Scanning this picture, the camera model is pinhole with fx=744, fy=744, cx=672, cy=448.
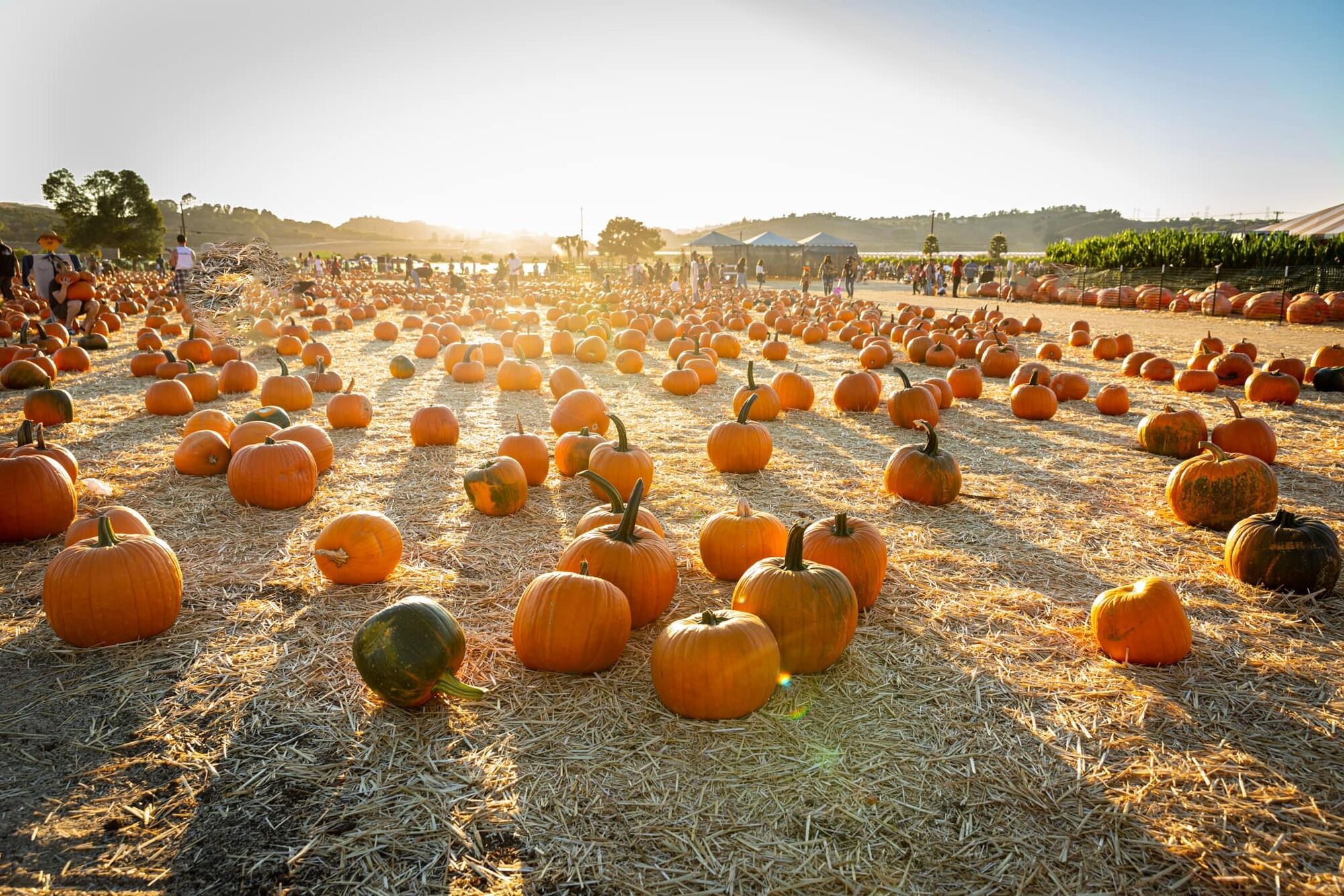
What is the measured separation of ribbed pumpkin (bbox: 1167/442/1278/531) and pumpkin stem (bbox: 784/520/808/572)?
3751 millimetres

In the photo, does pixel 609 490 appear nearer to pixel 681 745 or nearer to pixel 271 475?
pixel 681 745

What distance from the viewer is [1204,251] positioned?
28328 millimetres

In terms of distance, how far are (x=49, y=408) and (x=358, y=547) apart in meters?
6.31

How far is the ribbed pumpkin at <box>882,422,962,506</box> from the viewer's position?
6.06 meters

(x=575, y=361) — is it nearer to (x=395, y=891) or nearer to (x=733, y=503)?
(x=733, y=503)

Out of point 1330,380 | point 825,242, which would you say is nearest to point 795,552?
point 1330,380

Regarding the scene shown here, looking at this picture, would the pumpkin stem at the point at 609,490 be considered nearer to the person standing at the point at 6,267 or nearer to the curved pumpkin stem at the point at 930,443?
the curved pumpkin stem at the point at 930,443

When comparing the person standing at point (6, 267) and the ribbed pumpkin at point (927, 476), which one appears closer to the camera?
the ribbed pumpkin at point (927, 476)

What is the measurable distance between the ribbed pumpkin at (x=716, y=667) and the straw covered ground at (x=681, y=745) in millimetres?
111

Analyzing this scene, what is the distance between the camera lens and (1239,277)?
2498 centimetres

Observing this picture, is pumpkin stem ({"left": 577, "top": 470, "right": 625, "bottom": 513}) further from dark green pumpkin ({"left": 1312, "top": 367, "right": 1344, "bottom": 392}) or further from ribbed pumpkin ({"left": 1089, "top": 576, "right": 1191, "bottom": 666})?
dark green pumpkin ({"left": 1312, "top": 367, "right": 1344, "bottom": 392})

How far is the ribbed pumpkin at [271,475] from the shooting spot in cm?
586

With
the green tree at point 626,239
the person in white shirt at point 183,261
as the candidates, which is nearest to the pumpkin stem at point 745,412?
the person in white shirt at point 183,261

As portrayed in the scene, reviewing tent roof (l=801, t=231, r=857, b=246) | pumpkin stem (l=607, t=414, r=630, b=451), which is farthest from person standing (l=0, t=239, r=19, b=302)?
tent roof (l=801, t=231, r=857, b=246)
